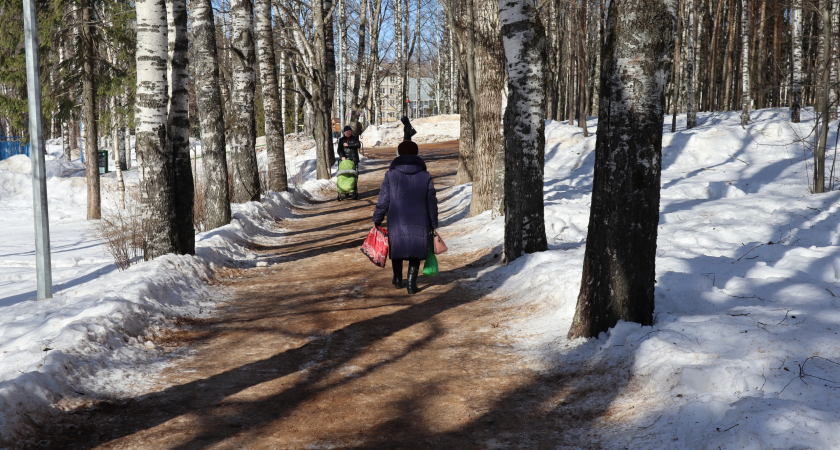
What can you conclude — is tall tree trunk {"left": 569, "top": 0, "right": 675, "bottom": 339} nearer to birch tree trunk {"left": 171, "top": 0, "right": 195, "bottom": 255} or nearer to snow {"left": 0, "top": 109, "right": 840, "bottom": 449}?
snow {"left": 0, "top": 109, "right": 840, "bottom": 449}

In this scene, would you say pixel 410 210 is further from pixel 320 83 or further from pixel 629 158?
pixel 320 83

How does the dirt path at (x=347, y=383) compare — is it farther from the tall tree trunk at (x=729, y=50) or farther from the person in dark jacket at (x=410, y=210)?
the tall tree trunk at (x=729, y=50)

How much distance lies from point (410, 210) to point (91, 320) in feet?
11.7

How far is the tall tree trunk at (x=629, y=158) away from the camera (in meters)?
4.42

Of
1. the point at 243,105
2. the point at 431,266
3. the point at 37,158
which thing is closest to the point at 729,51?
the point at 243,105

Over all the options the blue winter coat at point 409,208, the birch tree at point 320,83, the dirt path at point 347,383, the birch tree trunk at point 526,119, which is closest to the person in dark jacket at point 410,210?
the blue winter coat at point 409,208

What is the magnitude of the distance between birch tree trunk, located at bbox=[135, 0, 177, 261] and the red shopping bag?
104 inches

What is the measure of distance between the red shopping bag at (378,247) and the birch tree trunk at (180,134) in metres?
2.54

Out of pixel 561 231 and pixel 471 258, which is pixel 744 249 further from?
pixel 471 258

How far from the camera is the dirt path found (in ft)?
12.0

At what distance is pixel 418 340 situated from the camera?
5551 mm

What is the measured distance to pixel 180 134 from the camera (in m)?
7.96

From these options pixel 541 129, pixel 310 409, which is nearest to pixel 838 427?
pixel 310 409

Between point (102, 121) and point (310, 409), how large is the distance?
20.7 meters
